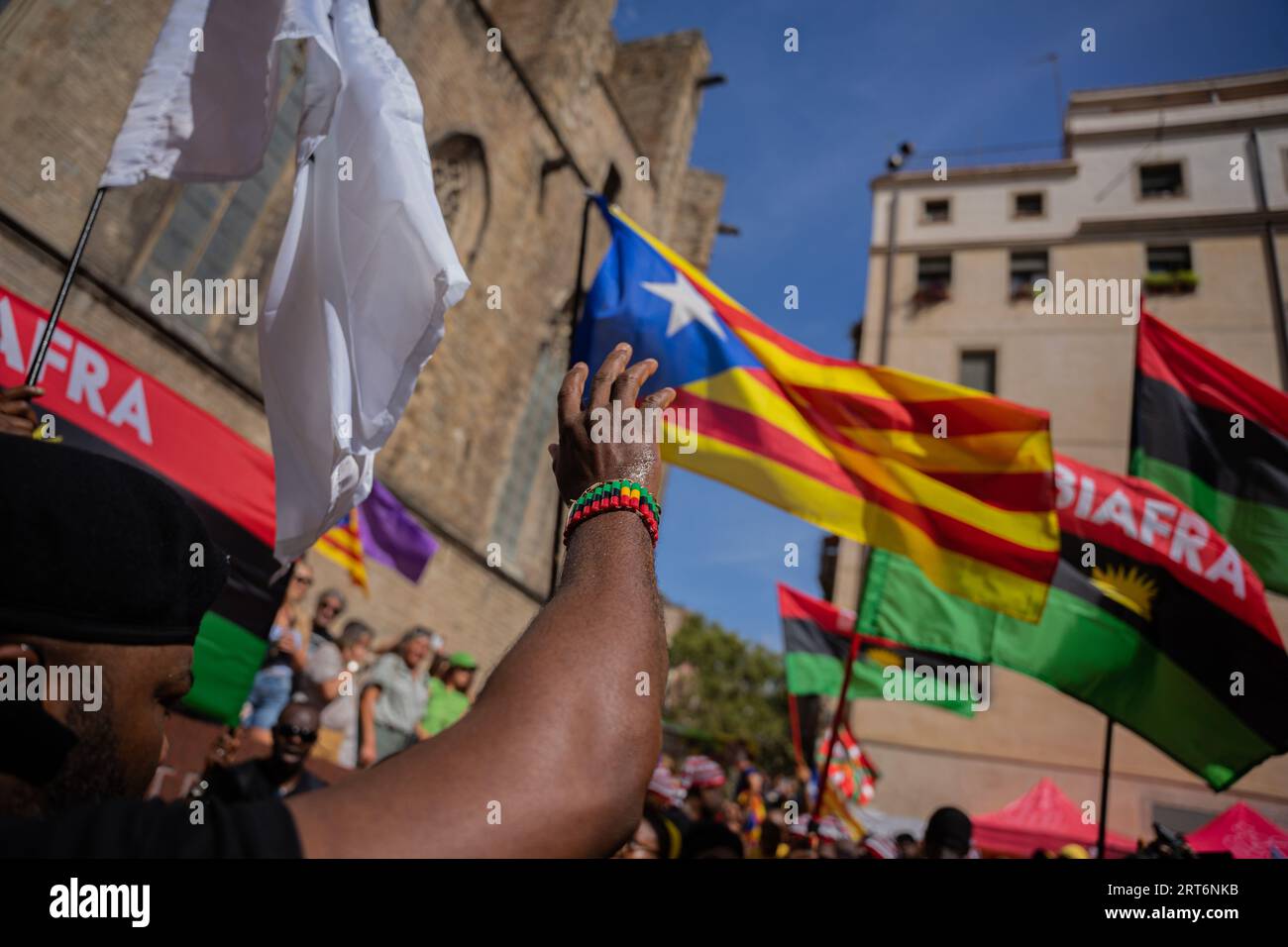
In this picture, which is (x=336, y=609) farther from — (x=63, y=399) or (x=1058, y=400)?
(x=1058, y=400)

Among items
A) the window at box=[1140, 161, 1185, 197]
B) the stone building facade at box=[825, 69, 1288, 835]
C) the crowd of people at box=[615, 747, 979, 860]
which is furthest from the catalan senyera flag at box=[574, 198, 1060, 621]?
the window at box=[1140, 161, 1185, 197]

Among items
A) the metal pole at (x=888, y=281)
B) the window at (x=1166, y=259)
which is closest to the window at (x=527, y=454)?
the metal pole at (x=888, y=281)

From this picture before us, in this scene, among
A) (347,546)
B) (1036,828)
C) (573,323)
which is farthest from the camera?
(1036,828)

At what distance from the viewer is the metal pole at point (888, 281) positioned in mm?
21312

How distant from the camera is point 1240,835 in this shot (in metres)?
7.54

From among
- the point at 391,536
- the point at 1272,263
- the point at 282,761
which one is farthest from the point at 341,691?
the point at 1272,263

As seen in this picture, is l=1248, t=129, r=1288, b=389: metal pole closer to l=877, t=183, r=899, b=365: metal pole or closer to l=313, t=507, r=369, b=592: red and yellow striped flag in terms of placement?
l=877, t=183, r=899, b=365: metal pole

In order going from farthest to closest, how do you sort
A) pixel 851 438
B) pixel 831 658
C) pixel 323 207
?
pixel 831 658 < pixel 851 438 < pixel 323 207

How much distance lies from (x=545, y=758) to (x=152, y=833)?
32cm

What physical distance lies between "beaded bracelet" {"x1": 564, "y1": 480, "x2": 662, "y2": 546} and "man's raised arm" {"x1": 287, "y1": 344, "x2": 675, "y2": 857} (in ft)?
0.28

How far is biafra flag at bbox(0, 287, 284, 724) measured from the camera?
4402mm

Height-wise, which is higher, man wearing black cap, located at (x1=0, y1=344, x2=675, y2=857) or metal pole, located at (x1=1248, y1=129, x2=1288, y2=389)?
metal pole, located at (x1=1248, y1=129, x2=1288, y2=389)

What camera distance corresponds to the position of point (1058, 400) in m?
19.4

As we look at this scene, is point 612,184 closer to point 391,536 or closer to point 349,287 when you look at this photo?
point 391,536
